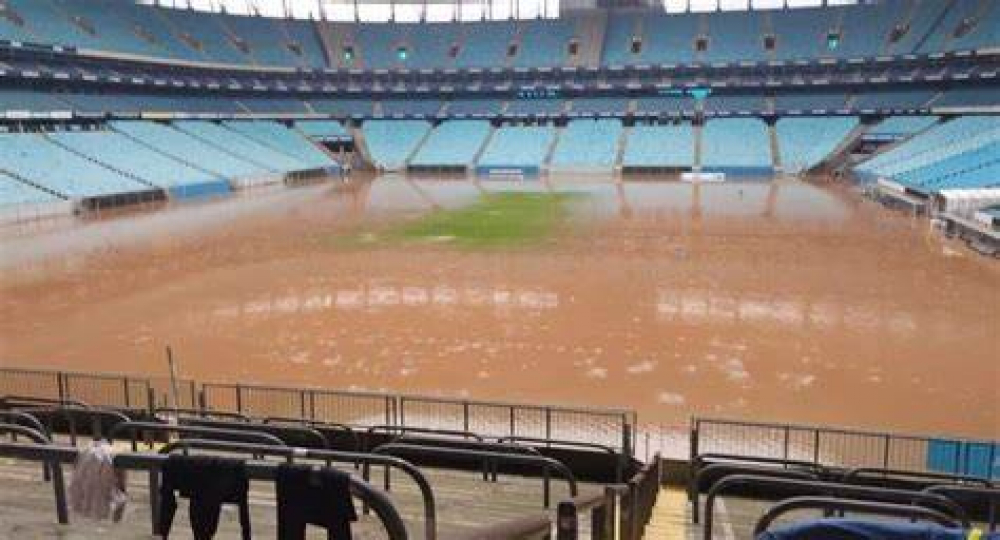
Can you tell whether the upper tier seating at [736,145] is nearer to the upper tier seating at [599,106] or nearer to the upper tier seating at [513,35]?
the upper tier seating at [513,35]

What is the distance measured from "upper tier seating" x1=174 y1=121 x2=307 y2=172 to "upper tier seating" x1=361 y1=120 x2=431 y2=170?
1009 centimetres

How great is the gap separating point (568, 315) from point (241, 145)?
186ft

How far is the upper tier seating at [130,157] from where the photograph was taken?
55.5 meters

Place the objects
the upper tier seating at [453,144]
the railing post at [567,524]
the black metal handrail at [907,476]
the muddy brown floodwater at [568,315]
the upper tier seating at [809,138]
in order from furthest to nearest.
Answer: the upper tier seating at [453,144] < the upper tier seating at [809,138] < the muddy brown floodwater at [568,315] < the black metal handrail at [907,476] < the railing post at [567,524]

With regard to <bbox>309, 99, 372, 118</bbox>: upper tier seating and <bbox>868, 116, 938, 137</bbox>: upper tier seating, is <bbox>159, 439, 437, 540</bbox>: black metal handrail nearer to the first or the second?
<bbox>868, 116, 938, 137</bbox>: upper tier seating

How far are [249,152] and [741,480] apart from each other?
69.2 meters

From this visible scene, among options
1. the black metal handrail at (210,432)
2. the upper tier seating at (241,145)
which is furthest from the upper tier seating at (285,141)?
the black metal handrail at (210,432)

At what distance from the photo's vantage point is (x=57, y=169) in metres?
49.7

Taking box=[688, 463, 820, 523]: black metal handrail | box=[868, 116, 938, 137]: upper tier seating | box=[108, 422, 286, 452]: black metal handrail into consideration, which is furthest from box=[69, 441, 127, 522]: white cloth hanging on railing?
box=[868, 116, 938, 137]: upper tier seating

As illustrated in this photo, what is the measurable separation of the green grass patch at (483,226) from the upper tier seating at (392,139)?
101ft

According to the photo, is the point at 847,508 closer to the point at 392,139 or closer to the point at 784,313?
the point at 784,313

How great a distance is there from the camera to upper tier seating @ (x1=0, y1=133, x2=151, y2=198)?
4731cm

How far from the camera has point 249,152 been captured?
7094 centimetres

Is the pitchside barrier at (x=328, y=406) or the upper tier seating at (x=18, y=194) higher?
the upper tier seating at (x=18, y=194)
